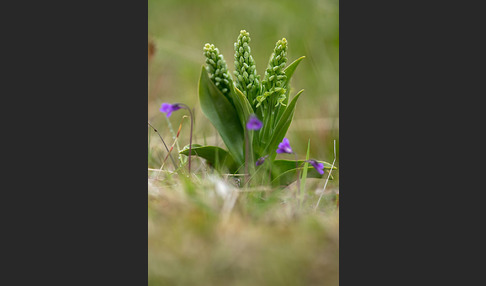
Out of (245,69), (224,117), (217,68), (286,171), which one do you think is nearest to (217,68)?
(217,68)

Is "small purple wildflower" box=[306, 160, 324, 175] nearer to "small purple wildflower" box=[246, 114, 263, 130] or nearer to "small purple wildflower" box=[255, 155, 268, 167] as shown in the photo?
"small purple wildflower" box=[255, 155, 268, 167]

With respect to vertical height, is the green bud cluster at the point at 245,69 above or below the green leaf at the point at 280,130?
above

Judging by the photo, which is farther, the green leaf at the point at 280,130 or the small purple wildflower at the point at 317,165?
the green leaf at the point at 280,130

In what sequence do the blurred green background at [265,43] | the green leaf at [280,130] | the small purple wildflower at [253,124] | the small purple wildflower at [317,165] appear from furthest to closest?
the blurred green background at [265,43] → the green leaf at [280,130] → the small purple wildflower at [317,165] → the small purple wildflower at [253,124]

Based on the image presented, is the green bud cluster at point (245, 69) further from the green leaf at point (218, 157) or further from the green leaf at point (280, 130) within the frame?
the green leaf at point (218, 157)

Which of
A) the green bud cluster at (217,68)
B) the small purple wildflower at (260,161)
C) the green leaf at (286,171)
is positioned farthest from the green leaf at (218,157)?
the green bud cluster at (217,68)

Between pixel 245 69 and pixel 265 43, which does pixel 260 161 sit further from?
pixel 265 43

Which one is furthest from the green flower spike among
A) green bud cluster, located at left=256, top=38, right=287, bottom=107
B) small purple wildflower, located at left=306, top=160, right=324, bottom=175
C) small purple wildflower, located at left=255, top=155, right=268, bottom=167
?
small purple wildflower, located at left=306, top=160, right=324, bottom=175
